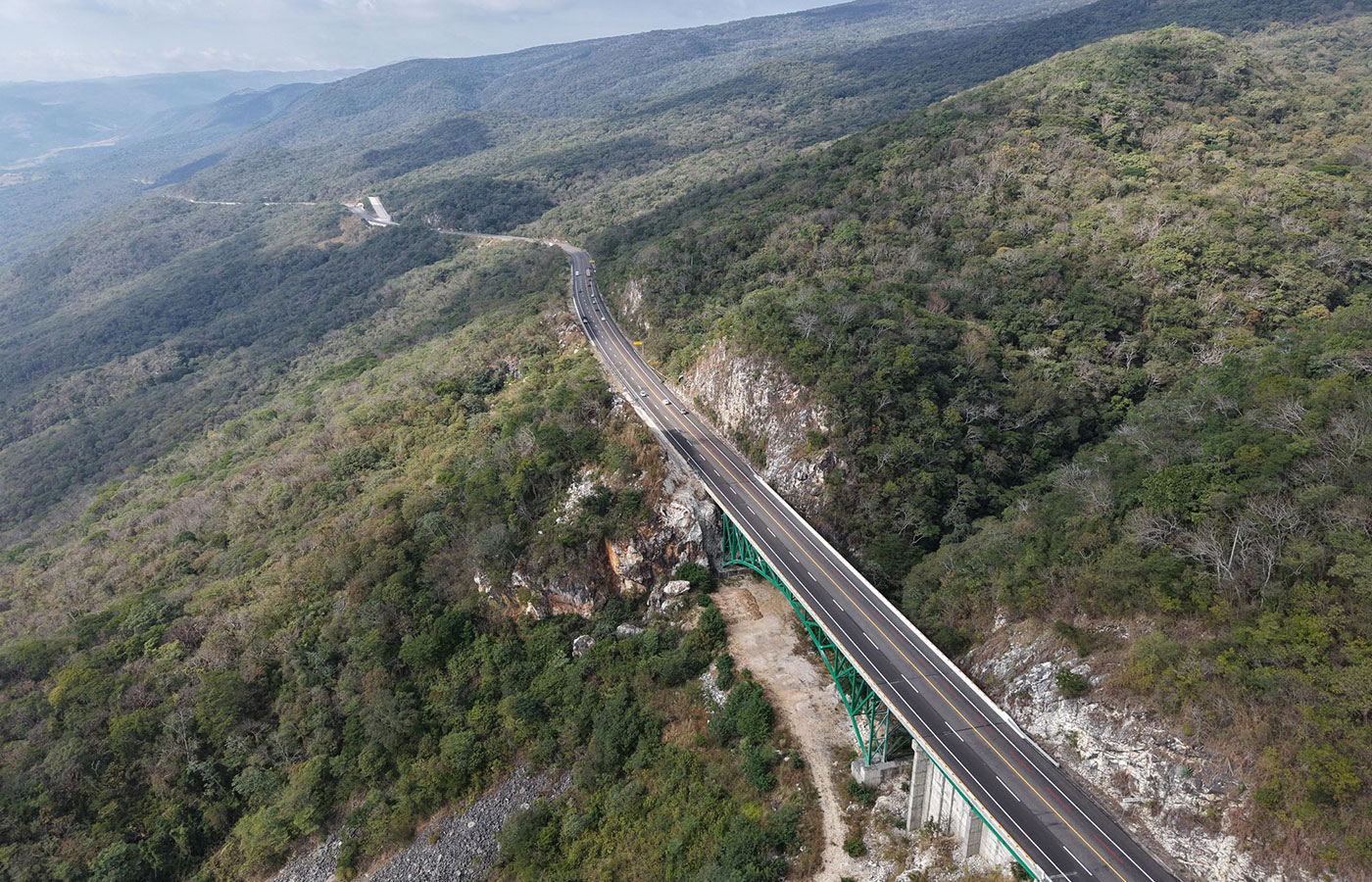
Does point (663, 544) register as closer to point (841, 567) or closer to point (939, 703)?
point (841, 567)

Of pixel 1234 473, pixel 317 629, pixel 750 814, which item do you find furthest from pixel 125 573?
pixel 1234 473

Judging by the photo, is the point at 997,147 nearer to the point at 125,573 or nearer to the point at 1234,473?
the point at 1234,473

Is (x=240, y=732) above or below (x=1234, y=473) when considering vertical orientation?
below

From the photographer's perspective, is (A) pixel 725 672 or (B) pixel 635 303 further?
(B) pixel 635 303

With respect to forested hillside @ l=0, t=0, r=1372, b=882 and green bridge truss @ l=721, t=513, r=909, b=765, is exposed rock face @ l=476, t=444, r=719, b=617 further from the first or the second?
green bridge truss @ l=721, t=513, r=909, b=765

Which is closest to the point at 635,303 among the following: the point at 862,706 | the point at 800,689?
the point at 800,689

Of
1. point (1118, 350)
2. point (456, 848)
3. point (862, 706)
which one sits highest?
point (1118, 350)

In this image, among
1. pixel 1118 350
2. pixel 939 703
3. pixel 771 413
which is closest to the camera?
pixel 939 703
